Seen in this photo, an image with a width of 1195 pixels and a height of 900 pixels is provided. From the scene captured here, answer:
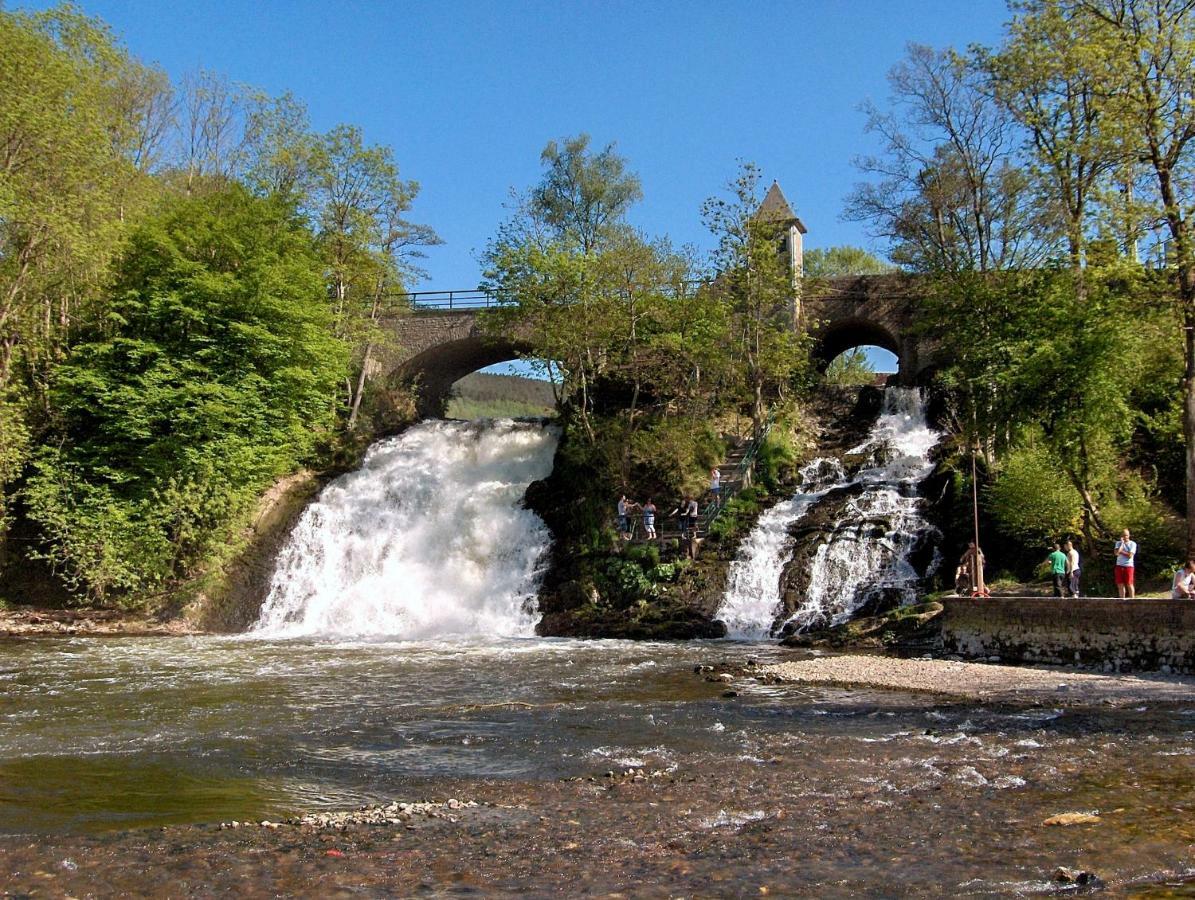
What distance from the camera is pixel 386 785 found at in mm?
8625

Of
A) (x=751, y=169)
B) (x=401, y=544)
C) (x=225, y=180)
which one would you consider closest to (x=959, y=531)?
(x=751, y=169)

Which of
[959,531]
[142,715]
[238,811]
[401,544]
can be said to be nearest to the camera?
[238,811]

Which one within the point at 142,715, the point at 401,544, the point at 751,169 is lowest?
the point at 142,715

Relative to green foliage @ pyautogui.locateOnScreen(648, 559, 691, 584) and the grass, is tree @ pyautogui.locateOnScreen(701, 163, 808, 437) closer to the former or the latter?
green foliage @ pyautogui.locateOnScreen(648, 559, 691, 584)

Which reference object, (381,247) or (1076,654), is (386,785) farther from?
(381,247)

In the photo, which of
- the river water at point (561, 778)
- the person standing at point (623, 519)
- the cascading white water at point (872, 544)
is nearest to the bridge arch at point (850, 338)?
the cascading white water at point (872, 544)

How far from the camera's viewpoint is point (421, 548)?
86.5 ft

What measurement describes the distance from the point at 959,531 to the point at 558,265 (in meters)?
12.8

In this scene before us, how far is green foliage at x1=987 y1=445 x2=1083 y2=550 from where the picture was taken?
19812 mm

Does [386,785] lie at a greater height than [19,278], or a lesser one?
lesser

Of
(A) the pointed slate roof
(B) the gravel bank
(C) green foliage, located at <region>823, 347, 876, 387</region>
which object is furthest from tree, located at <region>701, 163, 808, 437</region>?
(C) green foliage, located at <region>823, 347, 876, 387</region>

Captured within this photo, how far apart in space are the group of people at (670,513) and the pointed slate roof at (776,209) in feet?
25.0

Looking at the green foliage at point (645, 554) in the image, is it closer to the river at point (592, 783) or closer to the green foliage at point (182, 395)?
the river at point (592, 783)

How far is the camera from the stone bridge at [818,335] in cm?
3212
